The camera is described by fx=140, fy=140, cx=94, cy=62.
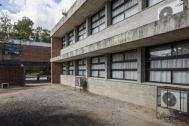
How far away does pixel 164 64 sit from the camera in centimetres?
642

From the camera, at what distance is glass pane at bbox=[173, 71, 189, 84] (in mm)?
5529

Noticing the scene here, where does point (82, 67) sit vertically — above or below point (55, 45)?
below

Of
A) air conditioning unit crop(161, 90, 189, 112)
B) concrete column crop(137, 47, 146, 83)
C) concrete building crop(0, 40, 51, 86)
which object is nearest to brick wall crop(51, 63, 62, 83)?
concrete building crop(0, 40, 51, 86)

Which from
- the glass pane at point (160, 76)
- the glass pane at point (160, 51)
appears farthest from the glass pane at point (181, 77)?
the glass pane at point (160, 51)

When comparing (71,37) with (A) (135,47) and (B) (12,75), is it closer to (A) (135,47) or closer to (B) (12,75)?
(B) (12,75)

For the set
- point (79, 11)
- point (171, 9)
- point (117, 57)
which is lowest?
point (117, 57)

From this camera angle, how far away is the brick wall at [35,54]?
1057 inches

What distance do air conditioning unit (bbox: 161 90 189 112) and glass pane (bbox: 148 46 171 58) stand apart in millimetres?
1916

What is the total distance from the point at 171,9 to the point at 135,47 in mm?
2634

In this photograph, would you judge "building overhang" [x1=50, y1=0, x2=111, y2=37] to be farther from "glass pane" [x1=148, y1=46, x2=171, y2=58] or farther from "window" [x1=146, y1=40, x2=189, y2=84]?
"window" [x1=146, y1=40, x2=189, y2=84]

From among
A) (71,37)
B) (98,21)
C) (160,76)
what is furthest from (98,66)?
(71,37)

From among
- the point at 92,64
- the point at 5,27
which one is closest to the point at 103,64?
the point at 92,64

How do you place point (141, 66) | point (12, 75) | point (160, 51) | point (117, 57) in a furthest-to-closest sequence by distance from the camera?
point (12, 75) → point (117, 57) → point (141, 66) → point (160, 51)

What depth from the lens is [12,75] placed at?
1794cm
